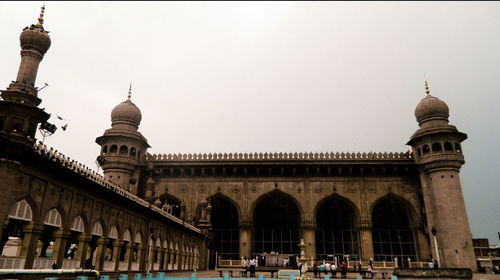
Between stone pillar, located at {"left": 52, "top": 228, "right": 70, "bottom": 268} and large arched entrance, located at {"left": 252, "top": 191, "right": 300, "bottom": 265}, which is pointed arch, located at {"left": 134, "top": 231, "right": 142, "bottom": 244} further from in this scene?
large arched entrance, located at {"left": 252, "top": 191, "right": 300, "bottom": 265}

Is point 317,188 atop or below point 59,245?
atop

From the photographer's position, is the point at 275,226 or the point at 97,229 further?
the point at 275,226

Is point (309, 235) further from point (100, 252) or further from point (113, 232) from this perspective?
point (100, 252)

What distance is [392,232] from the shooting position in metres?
30.0

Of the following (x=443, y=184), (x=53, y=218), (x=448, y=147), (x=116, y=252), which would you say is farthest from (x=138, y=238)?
(x=448, y=147)

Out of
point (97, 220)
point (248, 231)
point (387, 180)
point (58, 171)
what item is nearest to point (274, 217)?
point (248, 231)

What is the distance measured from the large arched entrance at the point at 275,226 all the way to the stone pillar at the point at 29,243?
21.8m

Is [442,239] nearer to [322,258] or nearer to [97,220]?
[322,258]

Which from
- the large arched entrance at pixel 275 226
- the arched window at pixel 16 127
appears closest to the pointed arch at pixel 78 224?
the arched window at pixel 16 127

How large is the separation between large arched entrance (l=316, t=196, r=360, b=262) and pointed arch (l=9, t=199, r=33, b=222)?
23.4m

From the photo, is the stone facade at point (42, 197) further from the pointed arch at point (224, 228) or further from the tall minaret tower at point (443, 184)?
the tall minaret tower at point (443, 184)

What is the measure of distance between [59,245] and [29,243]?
1.38 meters

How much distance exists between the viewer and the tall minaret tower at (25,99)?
916cm

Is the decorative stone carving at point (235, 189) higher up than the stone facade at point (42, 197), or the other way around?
the decorative stone carving at point (235, 189)
